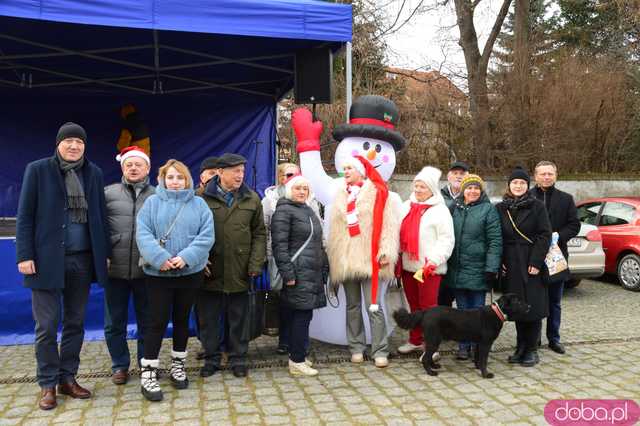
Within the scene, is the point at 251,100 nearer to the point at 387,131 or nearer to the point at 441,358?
the point at 387,131

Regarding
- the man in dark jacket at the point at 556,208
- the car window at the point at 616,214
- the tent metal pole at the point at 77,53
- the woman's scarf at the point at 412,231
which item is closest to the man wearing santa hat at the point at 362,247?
the woman's scarf at the point at 412,231

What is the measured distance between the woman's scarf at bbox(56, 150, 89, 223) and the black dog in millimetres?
2415

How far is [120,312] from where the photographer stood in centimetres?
393

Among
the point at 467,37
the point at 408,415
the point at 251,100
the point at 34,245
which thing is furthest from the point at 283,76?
the point at 467,37

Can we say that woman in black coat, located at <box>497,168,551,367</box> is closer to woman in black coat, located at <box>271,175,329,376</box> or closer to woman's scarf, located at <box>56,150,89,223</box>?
woman in black coat, located at <box>271,175,329,376</box>

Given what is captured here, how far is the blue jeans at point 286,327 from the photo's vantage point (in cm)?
431

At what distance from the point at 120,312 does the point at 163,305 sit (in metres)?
0.47

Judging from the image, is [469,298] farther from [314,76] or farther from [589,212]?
[589,212]

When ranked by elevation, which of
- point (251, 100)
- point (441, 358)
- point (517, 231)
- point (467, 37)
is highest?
point (467, 37)

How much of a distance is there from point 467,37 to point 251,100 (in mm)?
10015

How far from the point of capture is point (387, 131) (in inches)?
193

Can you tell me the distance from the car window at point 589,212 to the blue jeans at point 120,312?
7.35 meters

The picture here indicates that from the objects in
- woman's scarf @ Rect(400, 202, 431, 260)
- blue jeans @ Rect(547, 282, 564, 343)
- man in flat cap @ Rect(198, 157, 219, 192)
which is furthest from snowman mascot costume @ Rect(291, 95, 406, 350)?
blue jeans @ Rect(547, 282, 564, 343)

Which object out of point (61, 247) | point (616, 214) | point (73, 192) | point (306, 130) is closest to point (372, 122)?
point (306, 130)
